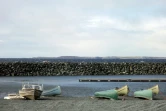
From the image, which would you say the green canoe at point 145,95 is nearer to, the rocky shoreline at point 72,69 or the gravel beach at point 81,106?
the gravel beach at point 81,106

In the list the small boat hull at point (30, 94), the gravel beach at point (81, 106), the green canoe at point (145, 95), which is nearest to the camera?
the gravel beach at point (81, 106)

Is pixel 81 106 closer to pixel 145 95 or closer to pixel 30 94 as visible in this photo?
pixel 30 94

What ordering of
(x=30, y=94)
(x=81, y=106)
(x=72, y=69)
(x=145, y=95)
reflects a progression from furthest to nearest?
(x=72, y=69)
(x=145, y=95)
(x=30, y=94)
(x=81, y=106)

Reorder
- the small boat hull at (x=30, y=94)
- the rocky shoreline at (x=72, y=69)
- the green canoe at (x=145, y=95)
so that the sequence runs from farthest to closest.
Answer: the rocky shoreline at (x=72, y=69) < the green canoe at (x=145, y=95) < the small boat hull at (x=30, y=94)

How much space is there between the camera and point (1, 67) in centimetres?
8775

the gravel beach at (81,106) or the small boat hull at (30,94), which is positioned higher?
the small boat hull at (30,94)

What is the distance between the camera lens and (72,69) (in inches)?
3524

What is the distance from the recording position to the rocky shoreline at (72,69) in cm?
8706

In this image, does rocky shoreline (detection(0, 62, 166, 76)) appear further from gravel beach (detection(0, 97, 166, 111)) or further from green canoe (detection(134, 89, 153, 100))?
gravel beach (detection(0, 97, 166, 111))

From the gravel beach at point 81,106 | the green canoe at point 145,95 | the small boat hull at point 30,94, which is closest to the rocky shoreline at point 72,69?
the small boat hull at point 30,94

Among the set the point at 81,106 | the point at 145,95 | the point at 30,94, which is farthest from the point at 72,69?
the point at 81,106

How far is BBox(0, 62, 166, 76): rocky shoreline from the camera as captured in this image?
87062 mm

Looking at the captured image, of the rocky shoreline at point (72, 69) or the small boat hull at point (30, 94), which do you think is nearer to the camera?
the small boat hull at point (30, 94)

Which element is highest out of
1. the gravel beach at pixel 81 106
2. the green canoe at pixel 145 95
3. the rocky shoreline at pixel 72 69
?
the rocky shoreline at pixel 72 69
